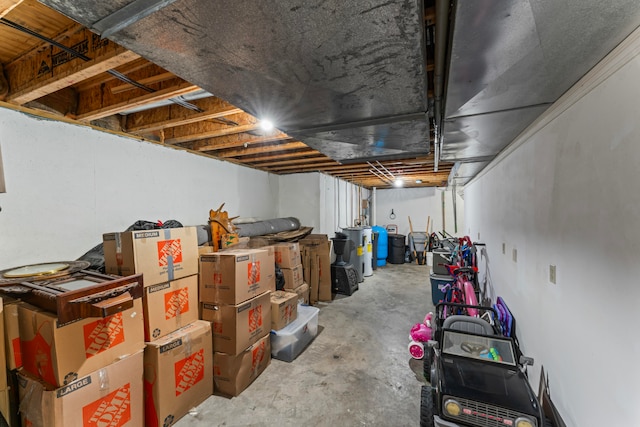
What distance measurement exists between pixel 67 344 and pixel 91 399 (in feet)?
1.18

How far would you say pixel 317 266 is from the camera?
4359 mm

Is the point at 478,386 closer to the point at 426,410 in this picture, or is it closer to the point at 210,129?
the point at 426,410

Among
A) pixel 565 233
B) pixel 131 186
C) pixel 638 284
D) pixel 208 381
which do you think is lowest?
pixel 208 381

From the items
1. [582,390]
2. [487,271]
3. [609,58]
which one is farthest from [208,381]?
[487,271]

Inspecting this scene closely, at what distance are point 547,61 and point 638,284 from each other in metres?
0.86

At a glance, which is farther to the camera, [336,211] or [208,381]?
[336,211]

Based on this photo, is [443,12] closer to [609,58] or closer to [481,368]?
[609,58]

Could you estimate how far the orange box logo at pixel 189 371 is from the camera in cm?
189

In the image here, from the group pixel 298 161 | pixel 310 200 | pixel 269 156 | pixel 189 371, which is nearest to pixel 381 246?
pixel 310 200

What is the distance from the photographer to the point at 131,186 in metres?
2.60

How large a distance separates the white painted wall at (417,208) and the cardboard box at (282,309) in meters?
6.39

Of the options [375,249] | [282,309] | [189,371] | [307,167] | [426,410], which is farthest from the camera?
[375,249]

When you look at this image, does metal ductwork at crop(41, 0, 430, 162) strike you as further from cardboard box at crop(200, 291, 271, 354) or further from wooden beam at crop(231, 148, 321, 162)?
wooden beam at crop(231, 148, 321, 162)

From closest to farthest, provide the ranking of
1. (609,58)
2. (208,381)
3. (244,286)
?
(609,58), (208,381), (244,286)
